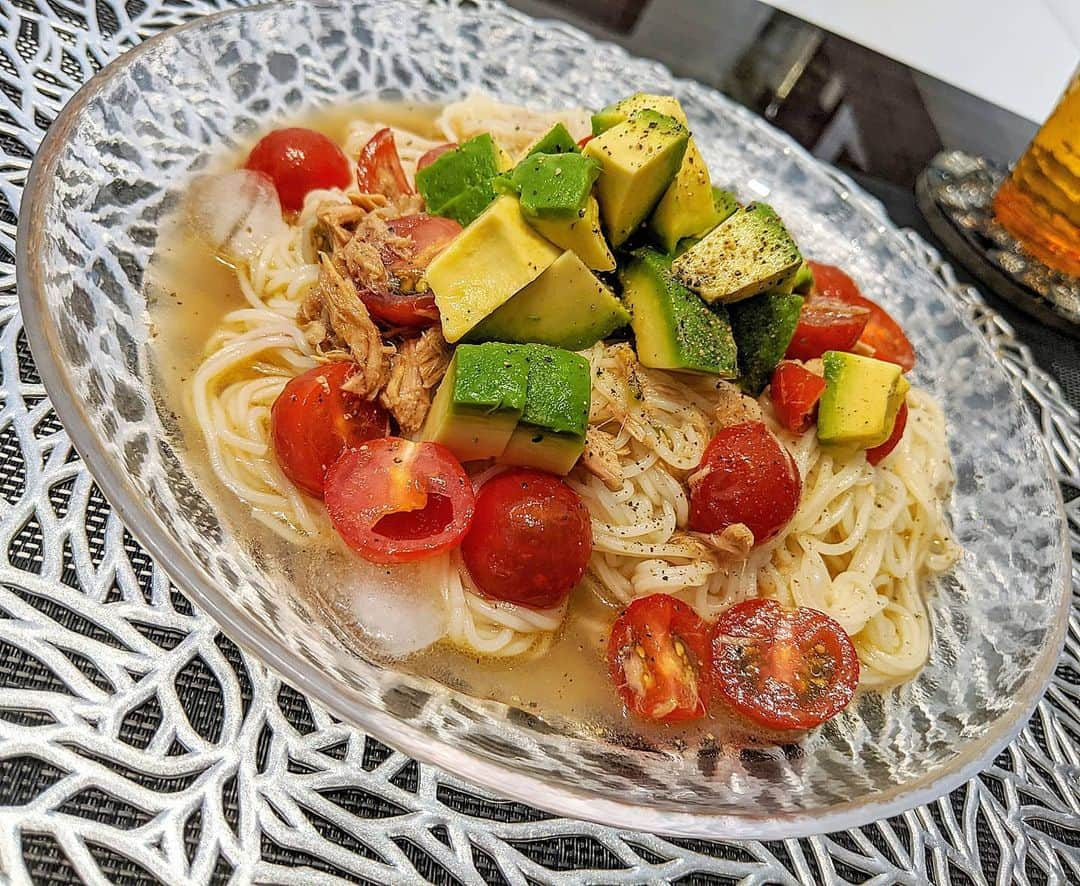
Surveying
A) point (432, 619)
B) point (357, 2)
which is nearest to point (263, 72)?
point (357, 2)

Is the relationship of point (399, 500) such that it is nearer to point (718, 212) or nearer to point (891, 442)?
point (718, 212)

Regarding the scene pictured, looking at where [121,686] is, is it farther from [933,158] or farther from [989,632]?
[933,158]

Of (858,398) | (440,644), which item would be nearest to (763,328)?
(858,398)

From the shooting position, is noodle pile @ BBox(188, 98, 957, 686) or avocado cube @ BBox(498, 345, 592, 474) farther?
noodle pile @ BBox(188, 98, 957, 686)

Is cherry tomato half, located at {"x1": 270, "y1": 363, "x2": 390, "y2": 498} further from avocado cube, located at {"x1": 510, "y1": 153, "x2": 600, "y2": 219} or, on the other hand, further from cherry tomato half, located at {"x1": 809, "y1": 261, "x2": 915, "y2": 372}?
cherry tomato half, located at {"x1": 809, "y1": 261, "x2": 915, "y2": 372}

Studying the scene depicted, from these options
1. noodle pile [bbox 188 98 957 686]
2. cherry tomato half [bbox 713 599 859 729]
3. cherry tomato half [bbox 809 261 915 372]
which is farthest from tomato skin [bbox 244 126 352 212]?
cherry tomato half [bbox 713 599 859 729]

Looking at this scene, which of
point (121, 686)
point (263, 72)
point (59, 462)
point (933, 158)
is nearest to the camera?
point (121, 686)

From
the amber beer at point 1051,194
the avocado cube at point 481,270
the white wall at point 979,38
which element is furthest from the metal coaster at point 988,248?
the avocado cube at point 481,270
